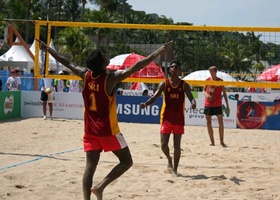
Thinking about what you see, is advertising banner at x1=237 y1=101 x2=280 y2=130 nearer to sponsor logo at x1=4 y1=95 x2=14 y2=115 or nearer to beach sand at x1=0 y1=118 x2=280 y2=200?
beach sand at x1=0 y1=118 x2=280 y2=200

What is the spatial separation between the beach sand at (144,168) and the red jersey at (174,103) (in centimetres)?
72

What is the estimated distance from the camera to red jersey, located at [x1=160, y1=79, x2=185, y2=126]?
21.2 feet

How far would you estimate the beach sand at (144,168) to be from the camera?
534cm

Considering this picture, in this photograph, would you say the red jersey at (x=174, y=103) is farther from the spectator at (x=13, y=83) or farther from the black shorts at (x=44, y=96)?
the spectator at (x=13, y=83)

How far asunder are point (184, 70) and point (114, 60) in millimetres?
3116

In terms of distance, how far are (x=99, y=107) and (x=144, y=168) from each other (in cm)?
260

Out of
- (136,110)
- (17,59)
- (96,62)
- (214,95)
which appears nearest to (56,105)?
(136,110)

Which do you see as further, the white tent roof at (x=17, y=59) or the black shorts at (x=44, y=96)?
the white tent roof at (x=17, y=59)

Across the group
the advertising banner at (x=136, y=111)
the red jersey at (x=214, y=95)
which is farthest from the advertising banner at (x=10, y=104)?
the red jersey at (x=214, y=95)

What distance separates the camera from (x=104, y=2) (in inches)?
1761

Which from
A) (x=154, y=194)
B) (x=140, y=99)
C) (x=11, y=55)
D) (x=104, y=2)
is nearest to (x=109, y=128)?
(x=154, y=194)

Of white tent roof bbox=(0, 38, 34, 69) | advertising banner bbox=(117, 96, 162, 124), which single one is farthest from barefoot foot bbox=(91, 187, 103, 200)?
white tent roof bbox=(0, 38, 34, 69)

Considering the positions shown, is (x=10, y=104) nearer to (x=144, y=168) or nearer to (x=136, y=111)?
(x=136, y=111)

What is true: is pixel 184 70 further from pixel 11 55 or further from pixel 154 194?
pixel 11 55
